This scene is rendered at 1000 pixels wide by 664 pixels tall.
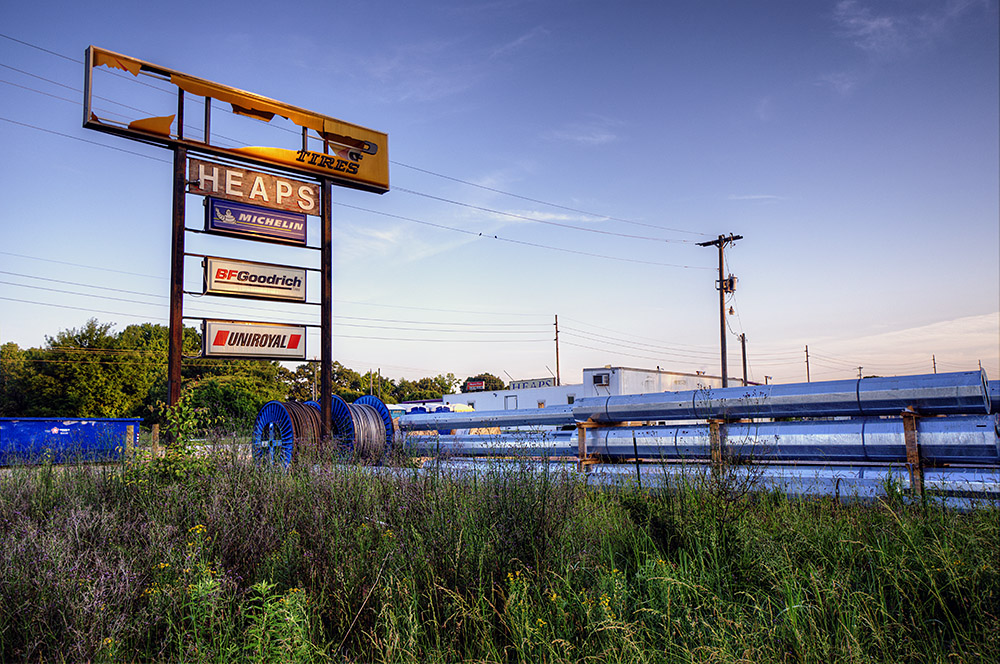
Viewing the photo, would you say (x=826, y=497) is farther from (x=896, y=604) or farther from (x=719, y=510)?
(x=896, y=604)

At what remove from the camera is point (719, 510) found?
16.1 ft

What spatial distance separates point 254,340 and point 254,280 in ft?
3.65

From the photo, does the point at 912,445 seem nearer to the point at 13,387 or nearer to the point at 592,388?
the point at 592,388

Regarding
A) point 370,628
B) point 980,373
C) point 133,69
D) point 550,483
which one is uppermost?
point 133,69

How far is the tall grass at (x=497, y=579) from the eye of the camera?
133 inches

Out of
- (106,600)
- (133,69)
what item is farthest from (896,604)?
(133,69)

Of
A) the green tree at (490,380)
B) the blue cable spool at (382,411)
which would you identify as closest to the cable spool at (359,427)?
the blue cable spool at (382,411)

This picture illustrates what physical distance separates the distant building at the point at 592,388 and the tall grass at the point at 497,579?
27.2m

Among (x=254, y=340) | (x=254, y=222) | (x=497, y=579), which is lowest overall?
(x=497, y=579)

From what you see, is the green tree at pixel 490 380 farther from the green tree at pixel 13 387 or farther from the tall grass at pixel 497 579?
the tall grass at pixel 497 579

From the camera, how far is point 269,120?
40.2 feet

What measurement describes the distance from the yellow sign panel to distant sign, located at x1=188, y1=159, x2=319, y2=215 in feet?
0.91

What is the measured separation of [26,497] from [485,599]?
535 centimetres

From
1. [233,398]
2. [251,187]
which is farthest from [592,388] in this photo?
[251,187]
